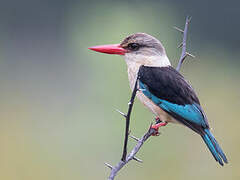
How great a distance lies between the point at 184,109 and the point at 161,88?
0.29m

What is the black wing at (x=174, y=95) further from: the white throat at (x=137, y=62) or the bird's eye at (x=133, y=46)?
the bird's eye at (x=133, y=46)

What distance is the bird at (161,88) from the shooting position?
5008 millimetres

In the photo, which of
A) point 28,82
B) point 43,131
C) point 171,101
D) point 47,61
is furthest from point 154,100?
point 47,61

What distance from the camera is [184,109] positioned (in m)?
5.07

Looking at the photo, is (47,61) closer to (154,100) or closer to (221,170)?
(221,170)

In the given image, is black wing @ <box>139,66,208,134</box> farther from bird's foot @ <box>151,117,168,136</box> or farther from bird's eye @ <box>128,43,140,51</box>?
bird's eye @ <box>128,43,140,51</box>

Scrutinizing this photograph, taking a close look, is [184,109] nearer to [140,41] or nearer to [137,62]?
[137,62]

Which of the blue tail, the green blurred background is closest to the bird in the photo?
the blue tail

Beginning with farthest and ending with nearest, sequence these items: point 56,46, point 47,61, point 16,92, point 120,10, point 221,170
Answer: point 56,46 → point 47,61 → point 16,92 → point 120,10 → point 221,170

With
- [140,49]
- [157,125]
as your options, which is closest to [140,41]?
[140,49]

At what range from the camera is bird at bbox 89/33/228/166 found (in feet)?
16.4

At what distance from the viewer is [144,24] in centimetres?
874

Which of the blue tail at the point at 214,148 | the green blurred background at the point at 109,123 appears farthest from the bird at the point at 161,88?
the green blurred background at the point at 109,123

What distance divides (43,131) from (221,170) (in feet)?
11.3
